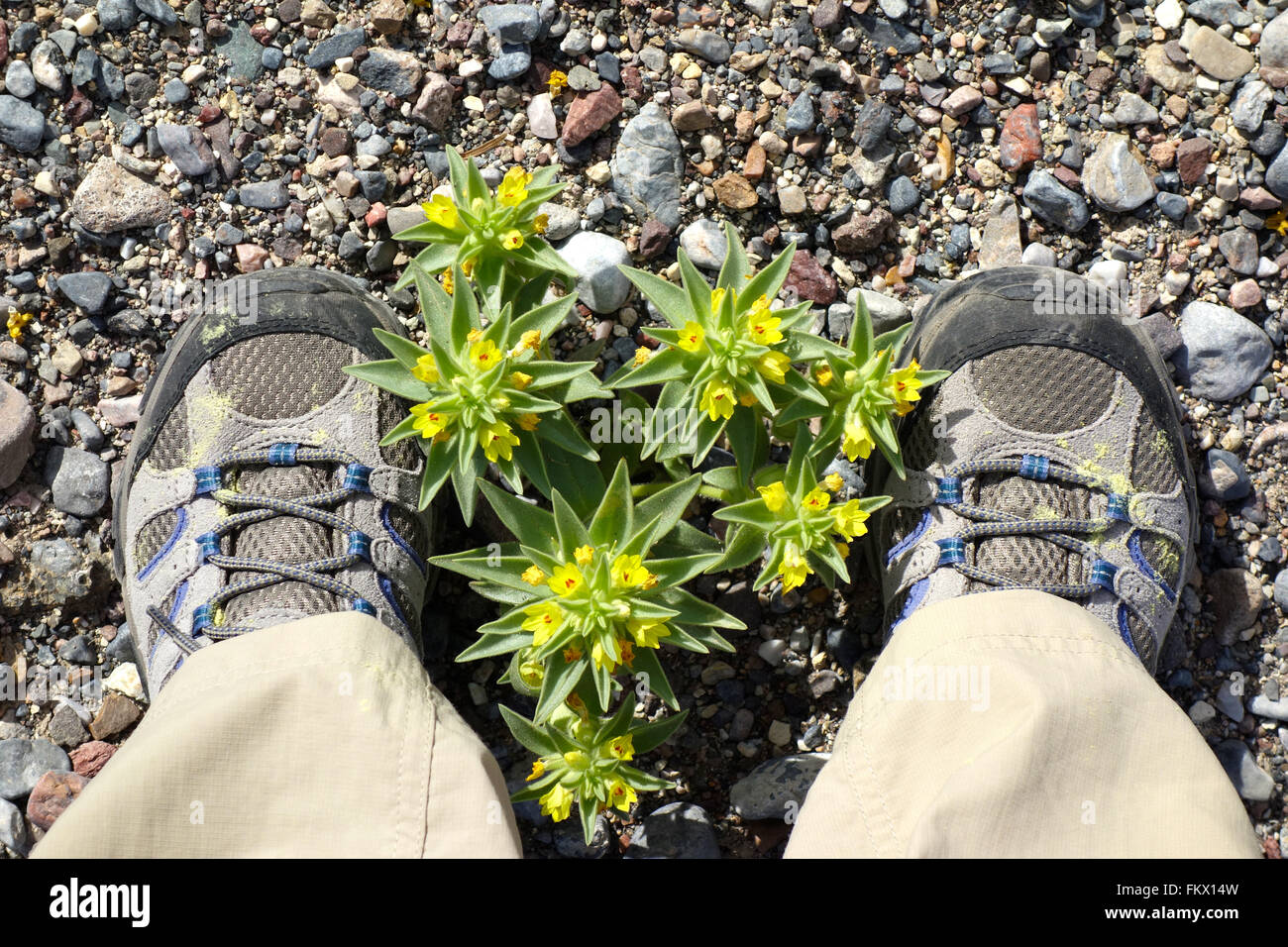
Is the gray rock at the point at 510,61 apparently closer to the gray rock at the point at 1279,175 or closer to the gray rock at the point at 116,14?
the gray rock at the point at 116,14

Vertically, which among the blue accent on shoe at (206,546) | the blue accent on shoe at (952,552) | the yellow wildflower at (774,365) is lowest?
the blue accent on shoe at (206,546)

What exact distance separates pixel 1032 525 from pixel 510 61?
220 cm

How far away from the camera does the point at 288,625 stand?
8.66ft

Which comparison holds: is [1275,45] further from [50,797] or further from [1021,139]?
[50,797]

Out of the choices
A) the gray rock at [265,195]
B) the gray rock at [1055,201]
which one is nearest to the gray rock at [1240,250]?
the gray rock at [1055,201]

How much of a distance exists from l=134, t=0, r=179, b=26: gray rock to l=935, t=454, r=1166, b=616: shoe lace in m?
2.89

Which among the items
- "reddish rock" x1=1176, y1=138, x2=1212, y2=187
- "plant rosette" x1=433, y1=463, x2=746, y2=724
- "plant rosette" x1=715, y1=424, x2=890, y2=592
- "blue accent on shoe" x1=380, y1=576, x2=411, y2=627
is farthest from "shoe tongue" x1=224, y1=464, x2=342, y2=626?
"reddish rock" x1=1176, y1=138, x2=1212, y2=187

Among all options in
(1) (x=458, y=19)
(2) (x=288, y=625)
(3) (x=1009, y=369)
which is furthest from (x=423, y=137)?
(3) (x=1009, y=369)

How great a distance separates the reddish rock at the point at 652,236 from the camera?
3496 millimetres

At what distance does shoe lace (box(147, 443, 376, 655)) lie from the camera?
2.94 m

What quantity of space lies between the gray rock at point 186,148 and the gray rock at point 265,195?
14 cm

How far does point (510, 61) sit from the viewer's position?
351cm

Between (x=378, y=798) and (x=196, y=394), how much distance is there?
1579 mm
